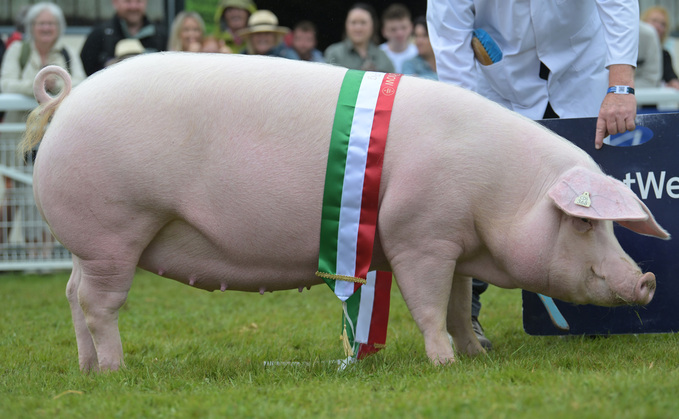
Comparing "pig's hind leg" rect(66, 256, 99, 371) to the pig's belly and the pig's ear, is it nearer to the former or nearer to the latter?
the pig's belly

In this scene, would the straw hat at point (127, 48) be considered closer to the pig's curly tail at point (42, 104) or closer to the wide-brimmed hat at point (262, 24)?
the wide-brimmed hat at point (262, 24)

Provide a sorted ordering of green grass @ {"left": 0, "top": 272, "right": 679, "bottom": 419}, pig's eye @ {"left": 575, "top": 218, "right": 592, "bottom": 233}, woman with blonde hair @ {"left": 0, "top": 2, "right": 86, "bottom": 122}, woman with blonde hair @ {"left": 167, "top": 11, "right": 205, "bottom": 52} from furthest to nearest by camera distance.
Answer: woman with blonde hair @ {"left": 167, "top": 11, "right": 205, "bottom": 52}, woman with blonde hair @ {"left": 0, "top": 2, "right": 86, "bottom": 122}, pig's eye @ {"left": 575, "top": 218, "right": 592, "bottom": 233}, green grass @ {"left": 0, "top": 272, "right": 679, "bottom": 419}

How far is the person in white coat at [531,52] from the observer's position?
14.0 feet

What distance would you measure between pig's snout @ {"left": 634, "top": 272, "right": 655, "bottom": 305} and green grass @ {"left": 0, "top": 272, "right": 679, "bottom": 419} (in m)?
0.27

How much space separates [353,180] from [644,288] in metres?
1.24

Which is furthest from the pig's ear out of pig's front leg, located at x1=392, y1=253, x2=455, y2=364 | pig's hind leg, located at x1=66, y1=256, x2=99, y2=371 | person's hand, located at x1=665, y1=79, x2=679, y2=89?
person's hand, located at x1=665, y1=79, x2=679, y2=89

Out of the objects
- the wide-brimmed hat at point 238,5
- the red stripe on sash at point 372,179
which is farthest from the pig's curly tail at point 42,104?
the wide-brimmed hat at point 238,5

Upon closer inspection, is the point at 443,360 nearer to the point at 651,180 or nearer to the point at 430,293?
the point at 430,293

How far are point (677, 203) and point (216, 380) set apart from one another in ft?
7.60

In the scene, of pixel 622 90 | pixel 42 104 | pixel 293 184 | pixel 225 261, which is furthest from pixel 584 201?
pixel 42 104

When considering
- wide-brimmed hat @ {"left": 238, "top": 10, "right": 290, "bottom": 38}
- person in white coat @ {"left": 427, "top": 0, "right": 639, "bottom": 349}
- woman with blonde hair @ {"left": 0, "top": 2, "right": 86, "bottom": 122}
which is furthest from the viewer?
wide-brimmed hat @ {"left": 238, "top": 10, "right": 290, "bottom": 38}

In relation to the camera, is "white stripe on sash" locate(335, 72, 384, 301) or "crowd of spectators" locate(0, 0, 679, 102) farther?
"crowd of spectators" locate(0, 0, 679, 102)

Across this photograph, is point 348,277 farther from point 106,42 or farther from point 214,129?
point 106,42

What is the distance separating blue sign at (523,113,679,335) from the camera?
4.12 m
